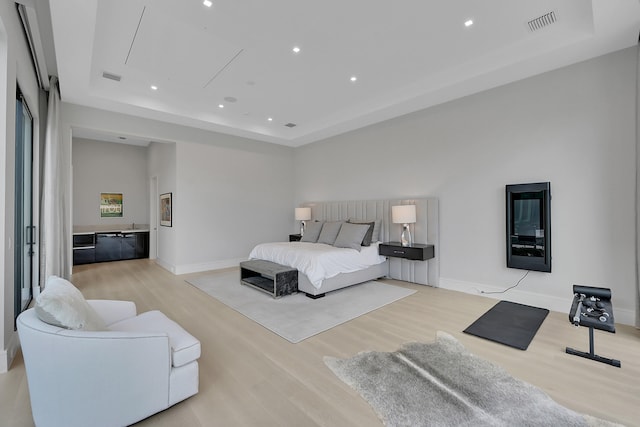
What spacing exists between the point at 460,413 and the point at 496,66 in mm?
3874

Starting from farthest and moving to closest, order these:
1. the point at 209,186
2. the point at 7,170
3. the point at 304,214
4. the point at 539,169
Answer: the point at 304,214, the point at 209,186, the point at 539,169, the point at 7,170

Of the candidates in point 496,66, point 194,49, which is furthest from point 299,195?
point 496,66

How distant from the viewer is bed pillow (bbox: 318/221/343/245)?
17.8ft

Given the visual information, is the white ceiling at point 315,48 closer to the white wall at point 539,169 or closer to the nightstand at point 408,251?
the white wall at point 539,169

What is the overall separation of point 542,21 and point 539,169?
5.67 feet

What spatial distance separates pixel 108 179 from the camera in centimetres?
783

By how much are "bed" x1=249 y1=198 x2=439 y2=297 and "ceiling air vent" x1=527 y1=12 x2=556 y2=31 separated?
2.51 metres

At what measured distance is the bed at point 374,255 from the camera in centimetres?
432

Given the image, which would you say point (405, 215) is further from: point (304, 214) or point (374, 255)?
point (304, 214)

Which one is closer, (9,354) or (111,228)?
Answer: (9,354)

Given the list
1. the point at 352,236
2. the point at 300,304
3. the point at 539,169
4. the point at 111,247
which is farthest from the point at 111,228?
the point at 539,169

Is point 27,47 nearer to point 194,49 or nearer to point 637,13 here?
point 194,49

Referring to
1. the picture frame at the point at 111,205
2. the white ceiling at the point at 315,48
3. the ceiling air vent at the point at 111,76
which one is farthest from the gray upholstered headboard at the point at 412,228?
the picture frame at the point at 111,205

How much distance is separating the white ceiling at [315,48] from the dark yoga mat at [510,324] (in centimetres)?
306
